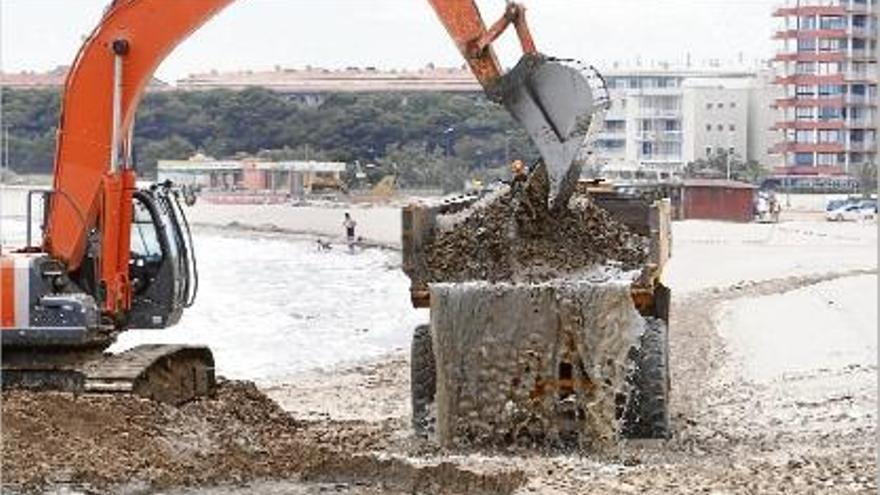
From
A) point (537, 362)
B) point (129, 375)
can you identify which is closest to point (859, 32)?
point (537, 362)

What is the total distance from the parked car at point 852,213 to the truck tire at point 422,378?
2450 inches

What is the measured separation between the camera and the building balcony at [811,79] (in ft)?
330

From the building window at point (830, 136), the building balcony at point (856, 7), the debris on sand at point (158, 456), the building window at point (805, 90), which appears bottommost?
the debris on sand at point (158, 456)

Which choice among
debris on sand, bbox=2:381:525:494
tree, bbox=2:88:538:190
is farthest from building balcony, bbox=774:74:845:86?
debris on sand, bbox=2:381:525:494

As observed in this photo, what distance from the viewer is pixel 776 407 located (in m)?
15.6

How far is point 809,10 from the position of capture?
102 meters

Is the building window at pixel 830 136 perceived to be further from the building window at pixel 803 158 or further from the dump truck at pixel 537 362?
the dump truck at pixel 537 362

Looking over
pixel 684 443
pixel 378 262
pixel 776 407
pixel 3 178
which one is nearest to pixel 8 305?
pixel 684 443

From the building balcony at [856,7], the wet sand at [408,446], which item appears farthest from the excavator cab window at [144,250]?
the building balcony at [856,7]

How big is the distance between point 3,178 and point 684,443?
76.9 meters

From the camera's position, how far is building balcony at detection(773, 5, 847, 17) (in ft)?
327

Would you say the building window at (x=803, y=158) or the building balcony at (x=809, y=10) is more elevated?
the building balcony at (x=809, y=10)

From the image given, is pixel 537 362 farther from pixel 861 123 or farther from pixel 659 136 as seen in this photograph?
pixel 659 136

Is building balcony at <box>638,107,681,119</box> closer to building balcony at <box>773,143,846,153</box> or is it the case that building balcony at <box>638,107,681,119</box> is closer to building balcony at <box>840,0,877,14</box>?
building balcony at <box>773,143,846,153</box>
